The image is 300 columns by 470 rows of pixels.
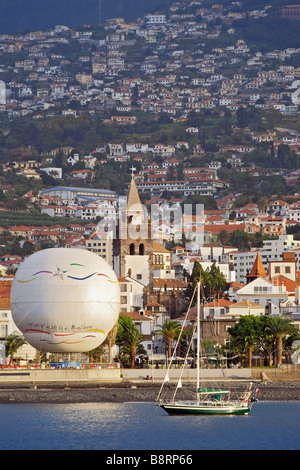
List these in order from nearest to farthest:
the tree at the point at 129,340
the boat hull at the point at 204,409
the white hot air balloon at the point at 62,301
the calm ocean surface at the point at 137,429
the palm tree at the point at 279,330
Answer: the calm ocean surface at the point at 137,429 → the boat hull at the point at 204,409 → the white hot air balloon at the point at 62,301 → the palm tree at the point at 279,330 → the tree at the point at 129,340

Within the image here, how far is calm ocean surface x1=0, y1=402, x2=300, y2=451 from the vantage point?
54688mm

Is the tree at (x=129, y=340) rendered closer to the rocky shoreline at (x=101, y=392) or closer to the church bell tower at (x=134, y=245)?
the rocky shoreline at (x=101, y=392)

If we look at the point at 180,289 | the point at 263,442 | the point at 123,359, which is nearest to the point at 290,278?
the point at 180,289

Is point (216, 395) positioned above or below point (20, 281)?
below

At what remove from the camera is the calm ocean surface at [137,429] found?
179 feet

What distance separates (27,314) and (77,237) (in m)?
111

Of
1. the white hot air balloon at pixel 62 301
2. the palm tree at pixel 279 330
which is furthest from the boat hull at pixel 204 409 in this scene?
the palm tree at pixel 279 330

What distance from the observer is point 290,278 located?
127750 mm

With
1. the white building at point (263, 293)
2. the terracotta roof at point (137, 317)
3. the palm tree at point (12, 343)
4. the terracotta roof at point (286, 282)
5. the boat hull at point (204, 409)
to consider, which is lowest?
the boat hull at point (204, 409)

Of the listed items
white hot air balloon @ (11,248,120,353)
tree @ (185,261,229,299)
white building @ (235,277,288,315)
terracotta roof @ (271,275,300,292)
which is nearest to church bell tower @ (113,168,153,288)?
tree @ (185,261,229,299)

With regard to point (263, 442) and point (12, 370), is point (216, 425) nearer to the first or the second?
point (263, 442)

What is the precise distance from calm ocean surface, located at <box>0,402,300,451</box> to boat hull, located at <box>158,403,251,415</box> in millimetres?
316

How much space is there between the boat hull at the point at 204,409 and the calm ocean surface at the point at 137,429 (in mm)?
316

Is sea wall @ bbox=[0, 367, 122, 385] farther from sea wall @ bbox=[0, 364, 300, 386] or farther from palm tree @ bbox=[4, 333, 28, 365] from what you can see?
palm tree @ bbox=[4, 333, 28, 365]
